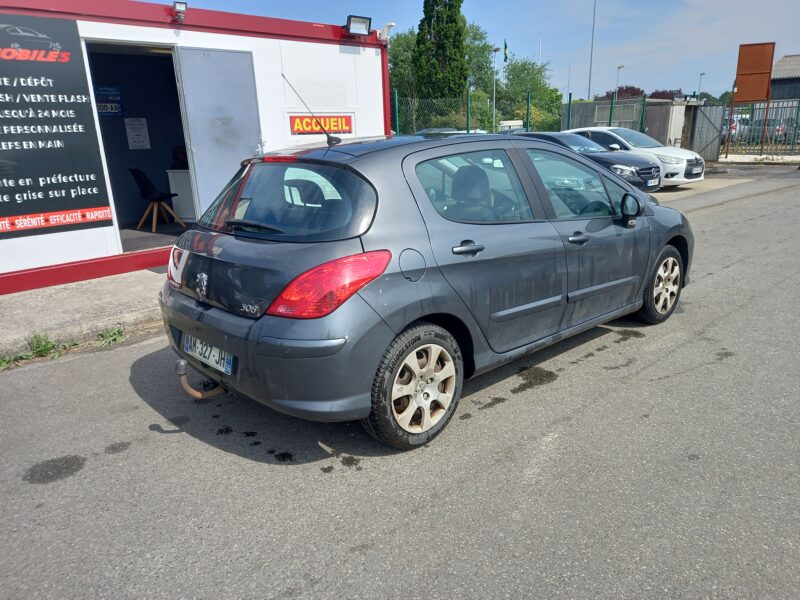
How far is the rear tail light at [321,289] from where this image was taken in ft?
8.88

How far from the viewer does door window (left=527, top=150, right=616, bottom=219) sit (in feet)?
12.7

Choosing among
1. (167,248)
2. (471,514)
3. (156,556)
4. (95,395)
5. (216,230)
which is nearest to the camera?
(156,556)

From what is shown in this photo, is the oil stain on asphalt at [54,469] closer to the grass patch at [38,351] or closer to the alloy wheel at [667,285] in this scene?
the grass patch at [38,351]

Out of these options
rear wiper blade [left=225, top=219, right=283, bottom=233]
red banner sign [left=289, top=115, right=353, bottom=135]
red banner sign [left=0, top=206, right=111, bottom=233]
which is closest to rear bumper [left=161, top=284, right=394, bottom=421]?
rear wiper blade [left=225, top=219, right=283, bottom=233]

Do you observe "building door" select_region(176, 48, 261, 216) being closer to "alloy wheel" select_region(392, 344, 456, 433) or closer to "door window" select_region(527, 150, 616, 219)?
"door window" select_region(527, 150, 616, 219)

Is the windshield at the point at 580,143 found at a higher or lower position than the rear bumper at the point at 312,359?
higher

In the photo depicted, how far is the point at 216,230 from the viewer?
3.37 m

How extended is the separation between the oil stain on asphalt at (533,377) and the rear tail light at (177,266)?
226 cm

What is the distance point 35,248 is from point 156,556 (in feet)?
17.7

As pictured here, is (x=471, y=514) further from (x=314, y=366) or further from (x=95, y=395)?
(x=95, y=395)

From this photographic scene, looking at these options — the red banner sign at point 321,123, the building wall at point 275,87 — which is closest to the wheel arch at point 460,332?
the building wall at point 275,87

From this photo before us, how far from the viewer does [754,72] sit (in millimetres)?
21641

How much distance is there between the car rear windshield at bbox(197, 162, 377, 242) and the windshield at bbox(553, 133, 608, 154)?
34.2ft

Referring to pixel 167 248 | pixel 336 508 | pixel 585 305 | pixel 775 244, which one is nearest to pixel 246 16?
pixel 167 248
